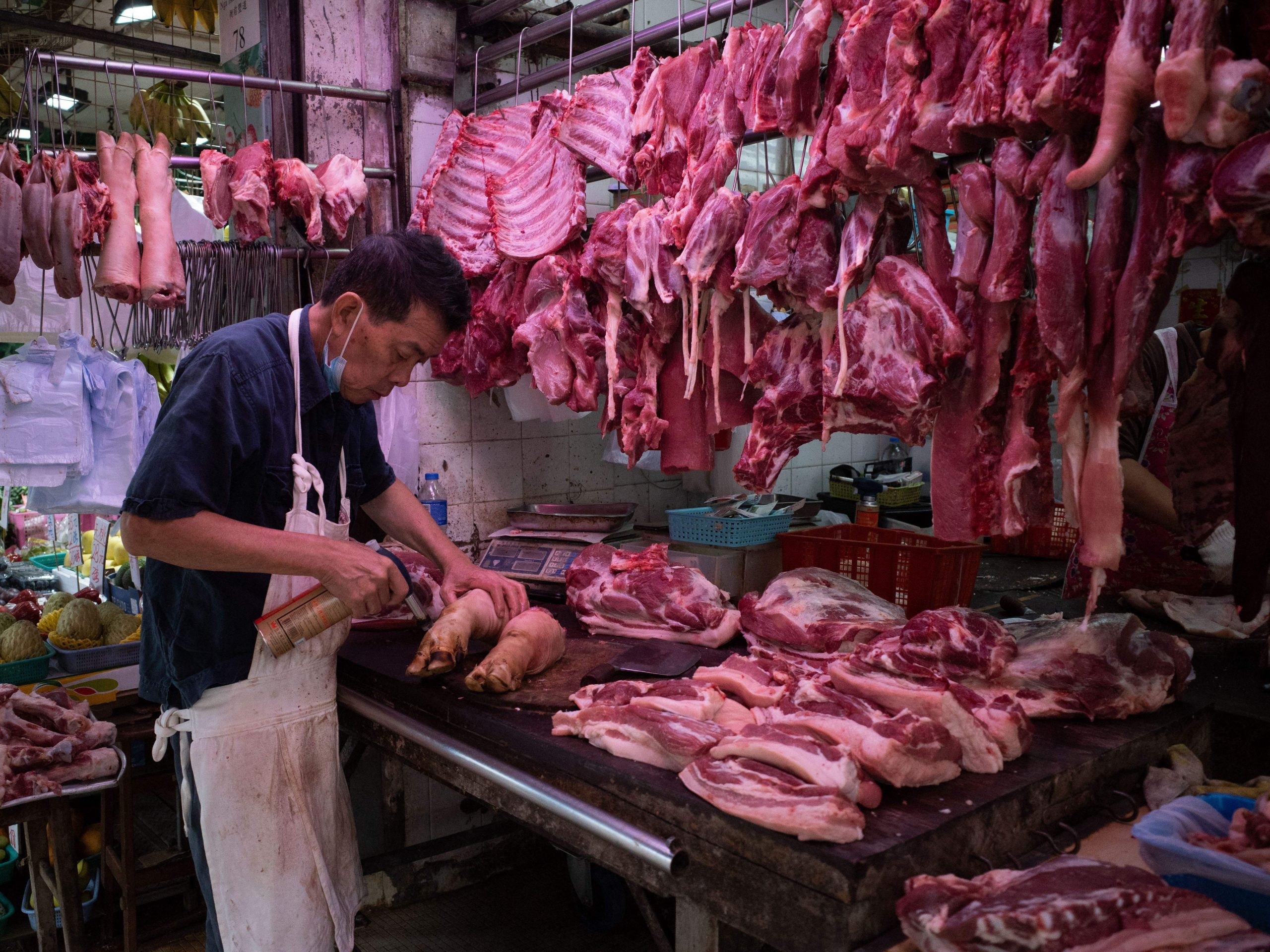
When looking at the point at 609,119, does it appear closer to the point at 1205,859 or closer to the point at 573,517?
the point at 573,517

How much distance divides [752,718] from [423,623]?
1532 millimetres

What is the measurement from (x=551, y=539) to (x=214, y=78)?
2454mm

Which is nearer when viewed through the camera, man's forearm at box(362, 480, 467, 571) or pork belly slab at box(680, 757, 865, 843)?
pork belly slab at box(680, 757, 865, 843)

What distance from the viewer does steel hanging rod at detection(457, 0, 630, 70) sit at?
3.89m

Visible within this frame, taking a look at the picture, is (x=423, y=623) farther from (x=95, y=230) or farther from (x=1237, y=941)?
(x=1237, y=941)

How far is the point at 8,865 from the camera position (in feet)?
14.6

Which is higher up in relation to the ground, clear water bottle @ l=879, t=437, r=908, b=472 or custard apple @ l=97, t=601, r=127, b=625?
clear water bottle @ l=879, t=437, r=908, b=472

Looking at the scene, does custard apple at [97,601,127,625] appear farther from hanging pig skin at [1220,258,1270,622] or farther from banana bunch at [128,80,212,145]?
hanging pig skin at [1220,258,1270,622]

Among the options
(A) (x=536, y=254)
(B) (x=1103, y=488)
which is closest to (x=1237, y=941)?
(B) (x=1103, y=488)

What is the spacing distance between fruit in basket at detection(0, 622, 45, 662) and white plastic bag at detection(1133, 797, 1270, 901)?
14.5 ft

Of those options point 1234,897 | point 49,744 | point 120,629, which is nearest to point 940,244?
point 1234,897

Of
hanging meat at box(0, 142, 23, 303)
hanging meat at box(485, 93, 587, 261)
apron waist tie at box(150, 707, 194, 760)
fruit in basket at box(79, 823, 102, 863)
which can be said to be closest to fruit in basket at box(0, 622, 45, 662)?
fruit in basket at box(79, 823, 102, 863)

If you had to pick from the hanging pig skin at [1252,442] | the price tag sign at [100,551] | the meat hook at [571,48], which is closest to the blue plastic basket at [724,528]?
the meat hook at [571,48]

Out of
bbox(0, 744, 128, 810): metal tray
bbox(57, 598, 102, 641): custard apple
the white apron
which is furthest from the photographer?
bbox(57, 598, 102, 641): custard apple
